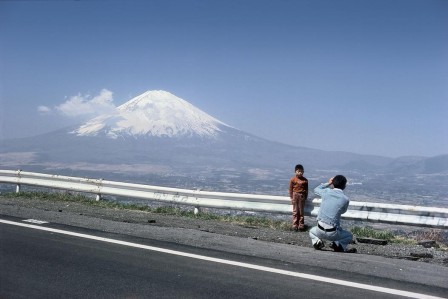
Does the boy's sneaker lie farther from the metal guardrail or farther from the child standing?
the metal guardrail

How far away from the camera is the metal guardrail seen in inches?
360

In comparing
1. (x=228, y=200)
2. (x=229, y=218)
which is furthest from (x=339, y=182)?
(x=229, y=218)

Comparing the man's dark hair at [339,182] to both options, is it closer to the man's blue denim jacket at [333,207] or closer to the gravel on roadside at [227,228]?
the man's blue denim jacket at [333,207]

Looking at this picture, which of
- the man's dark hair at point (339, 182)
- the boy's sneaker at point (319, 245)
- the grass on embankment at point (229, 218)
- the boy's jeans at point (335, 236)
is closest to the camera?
the boy's jeans at point (335, 236)

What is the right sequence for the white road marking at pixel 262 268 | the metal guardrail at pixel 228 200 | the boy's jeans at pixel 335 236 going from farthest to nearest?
the metal guardrail at pixel 228 200 < the boy's jeans at pixel 335 236 < the white road marking at pixel 262 268

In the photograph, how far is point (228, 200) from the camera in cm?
1131

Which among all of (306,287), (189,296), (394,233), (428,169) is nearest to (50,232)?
(189,296)

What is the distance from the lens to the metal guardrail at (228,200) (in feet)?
30.0

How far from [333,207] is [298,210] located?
227 cm

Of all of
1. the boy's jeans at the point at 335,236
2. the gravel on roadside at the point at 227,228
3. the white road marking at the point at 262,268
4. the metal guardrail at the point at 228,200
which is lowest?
the white road marking at the point at 262,268

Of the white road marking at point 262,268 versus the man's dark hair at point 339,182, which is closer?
the white road marking at point 262,268

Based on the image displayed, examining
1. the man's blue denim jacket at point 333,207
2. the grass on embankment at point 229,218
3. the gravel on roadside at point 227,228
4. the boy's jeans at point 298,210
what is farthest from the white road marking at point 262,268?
the grass on embankment at point 229,218

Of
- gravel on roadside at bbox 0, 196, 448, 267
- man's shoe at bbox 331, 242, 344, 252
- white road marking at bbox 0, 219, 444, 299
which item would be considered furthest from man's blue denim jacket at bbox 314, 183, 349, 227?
white road marking at bbox 0, 219, 444, 299

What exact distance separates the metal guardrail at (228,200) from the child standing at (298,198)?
0.23m
